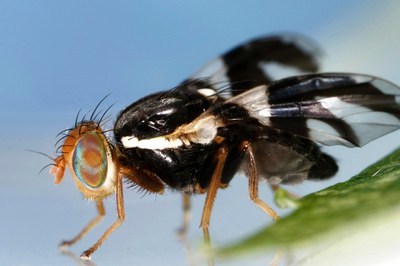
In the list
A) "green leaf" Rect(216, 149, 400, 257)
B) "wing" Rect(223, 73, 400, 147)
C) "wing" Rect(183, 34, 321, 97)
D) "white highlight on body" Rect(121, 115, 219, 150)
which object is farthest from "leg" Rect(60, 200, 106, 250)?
"green leaf" Rect(216, 149, 400, 257)

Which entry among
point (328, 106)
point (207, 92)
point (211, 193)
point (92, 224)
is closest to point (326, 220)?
point (328, 106)

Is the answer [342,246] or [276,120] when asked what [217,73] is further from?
[342,246]

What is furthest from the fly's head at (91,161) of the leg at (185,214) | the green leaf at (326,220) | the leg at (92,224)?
the green leaf at (326,220)

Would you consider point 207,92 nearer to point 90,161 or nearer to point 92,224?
point 90,161

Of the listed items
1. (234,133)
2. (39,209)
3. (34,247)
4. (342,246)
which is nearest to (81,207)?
(39,209)

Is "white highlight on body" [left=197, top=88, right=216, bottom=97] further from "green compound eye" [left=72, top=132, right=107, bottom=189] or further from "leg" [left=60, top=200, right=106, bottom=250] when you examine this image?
"leg" [left=60, top=200, right=106, bottom=250]

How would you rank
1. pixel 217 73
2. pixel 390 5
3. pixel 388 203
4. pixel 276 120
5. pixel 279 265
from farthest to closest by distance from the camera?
pixel 390 5, pixel 217 73, pixel 276 120, pixel 279 265, pixel 388 203

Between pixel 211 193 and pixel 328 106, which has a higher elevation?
pixel 328 106

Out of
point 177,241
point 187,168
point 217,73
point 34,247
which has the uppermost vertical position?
point 217,73

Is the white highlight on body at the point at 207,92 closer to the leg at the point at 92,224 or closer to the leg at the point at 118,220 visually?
the leg at the point at 118,220
